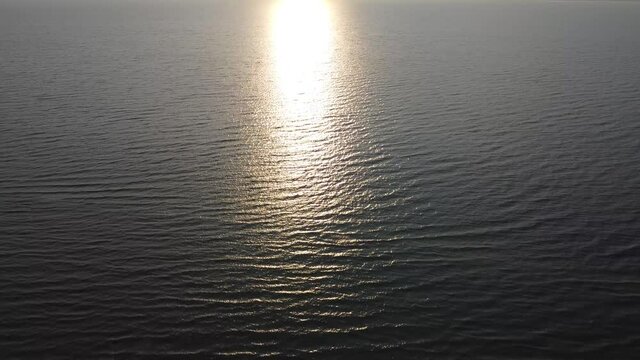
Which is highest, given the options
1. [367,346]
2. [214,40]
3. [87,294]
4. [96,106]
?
[214,40]

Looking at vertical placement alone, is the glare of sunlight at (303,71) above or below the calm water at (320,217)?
above

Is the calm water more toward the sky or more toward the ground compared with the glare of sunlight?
more toward the ground

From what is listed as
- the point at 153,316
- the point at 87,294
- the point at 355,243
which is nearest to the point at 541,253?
the point at 355,243

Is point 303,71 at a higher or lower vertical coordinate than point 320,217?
higher

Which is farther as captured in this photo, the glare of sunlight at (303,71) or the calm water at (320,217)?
the glare of sunlight at (303,71)

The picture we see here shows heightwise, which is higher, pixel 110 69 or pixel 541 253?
pixel 110 69

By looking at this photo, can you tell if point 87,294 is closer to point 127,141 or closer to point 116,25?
point 127,141

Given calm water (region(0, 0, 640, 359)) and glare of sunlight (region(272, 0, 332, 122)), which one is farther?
glare of sunlight (region(272, 0, 332, 122))

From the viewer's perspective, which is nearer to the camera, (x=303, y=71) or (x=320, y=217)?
(x=320, y=217)
